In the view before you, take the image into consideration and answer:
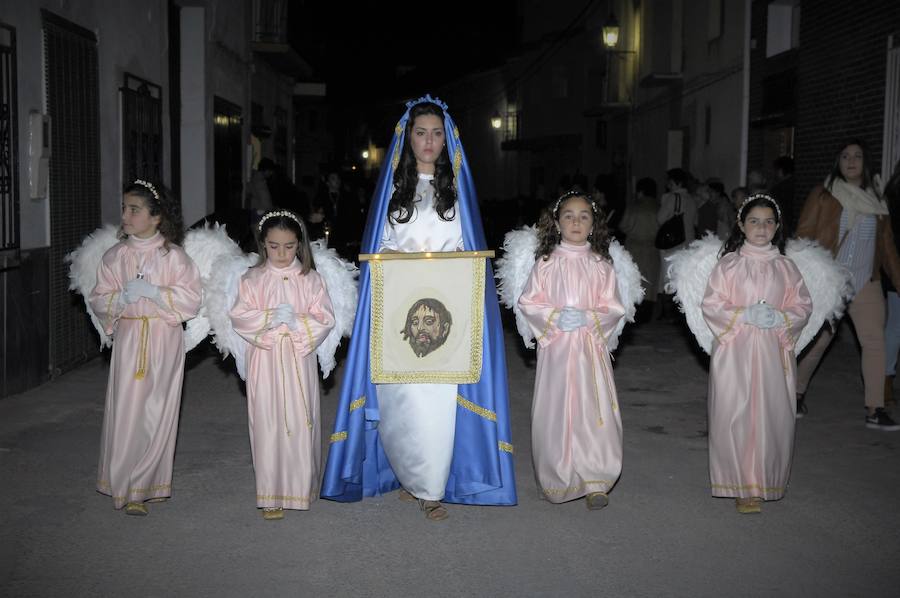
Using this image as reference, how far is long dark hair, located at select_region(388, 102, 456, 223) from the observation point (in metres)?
5.41

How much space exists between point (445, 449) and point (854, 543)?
2.13m

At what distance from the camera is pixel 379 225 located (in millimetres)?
5430

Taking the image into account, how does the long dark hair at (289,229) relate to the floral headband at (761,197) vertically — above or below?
below

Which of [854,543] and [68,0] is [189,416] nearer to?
[68,0]

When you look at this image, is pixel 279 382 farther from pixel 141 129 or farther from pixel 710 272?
pixel 141 129

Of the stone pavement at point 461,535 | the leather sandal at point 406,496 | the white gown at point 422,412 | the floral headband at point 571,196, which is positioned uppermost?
the floral headband at point 571,196

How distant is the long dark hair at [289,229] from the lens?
5.37 meters

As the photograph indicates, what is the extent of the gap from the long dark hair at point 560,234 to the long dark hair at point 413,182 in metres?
0.54

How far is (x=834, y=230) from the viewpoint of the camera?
24.8ft

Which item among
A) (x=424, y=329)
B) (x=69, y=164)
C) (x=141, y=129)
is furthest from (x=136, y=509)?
(x=141, y=129)

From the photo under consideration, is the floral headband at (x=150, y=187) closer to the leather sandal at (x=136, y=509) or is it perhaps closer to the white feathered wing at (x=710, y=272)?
the leather sandal at (x=136, y=509)

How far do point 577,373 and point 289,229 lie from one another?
1.74m

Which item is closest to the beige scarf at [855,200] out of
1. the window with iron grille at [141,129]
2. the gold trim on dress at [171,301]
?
the gold trim on dress at [171,301]

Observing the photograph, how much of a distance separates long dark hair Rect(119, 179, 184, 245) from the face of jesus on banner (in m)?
1.40
